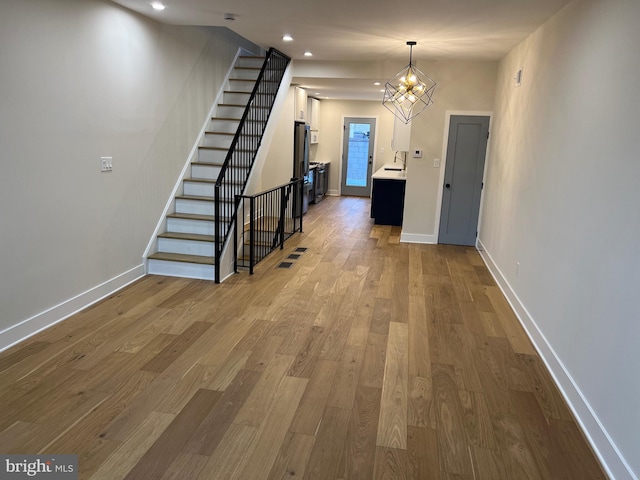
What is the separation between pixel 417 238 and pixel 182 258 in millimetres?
3644

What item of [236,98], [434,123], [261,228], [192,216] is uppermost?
[236,98]

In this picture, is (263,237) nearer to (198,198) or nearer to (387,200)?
(198,198)

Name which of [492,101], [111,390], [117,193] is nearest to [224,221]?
[117,193]

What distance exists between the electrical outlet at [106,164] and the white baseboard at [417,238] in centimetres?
435

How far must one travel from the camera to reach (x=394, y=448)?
2.36 m

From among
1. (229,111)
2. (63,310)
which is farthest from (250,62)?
(63,310)

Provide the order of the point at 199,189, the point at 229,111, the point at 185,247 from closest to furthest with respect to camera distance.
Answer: the point at 185,247
the point at 199,189
the point at 229,111

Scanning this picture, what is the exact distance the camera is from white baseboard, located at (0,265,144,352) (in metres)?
3.26

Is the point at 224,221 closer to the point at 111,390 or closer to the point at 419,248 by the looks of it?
the point at 111,390

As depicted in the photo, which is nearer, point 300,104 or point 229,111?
point 229,111

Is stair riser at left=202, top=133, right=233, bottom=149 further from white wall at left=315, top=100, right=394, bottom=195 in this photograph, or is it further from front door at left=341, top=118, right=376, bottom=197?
front door at left=341, top=118, right=376, bottom=197

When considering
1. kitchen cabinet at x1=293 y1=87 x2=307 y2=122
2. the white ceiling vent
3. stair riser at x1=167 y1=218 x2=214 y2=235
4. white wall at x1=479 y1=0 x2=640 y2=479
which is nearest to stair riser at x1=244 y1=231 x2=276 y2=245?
stair riser at x1=167 y1=218 x2=214 y2=235

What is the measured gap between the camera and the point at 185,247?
5.18 meters

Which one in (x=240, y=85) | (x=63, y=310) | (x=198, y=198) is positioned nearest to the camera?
(x=63, y=310)
